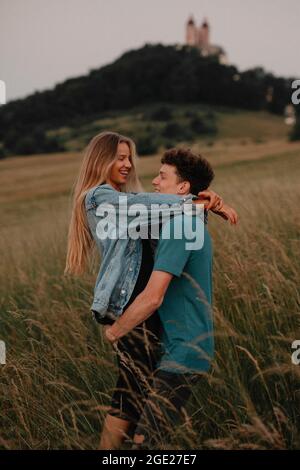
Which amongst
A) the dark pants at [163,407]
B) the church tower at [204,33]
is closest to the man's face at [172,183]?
the dark pants at [163,407]

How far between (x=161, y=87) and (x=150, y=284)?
6480 cm

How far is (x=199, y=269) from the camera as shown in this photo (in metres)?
2.79

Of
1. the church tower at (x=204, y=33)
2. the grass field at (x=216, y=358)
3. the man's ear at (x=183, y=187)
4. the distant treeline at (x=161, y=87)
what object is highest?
the church tower at (x=204, y=33)

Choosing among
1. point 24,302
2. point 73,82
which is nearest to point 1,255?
point 24,302

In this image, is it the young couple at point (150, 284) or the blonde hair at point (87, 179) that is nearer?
the young couple at point (150, 284)

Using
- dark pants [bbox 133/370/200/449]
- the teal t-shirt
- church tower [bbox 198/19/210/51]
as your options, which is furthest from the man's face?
church tower [bbox 198/19/210/51]

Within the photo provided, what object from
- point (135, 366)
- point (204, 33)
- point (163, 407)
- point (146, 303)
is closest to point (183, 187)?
point (146, 303)

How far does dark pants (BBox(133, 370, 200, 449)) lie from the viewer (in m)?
2.62

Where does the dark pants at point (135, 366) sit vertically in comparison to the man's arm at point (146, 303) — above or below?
below

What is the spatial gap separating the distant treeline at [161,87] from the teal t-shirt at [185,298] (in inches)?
2273

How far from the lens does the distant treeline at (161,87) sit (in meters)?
61.9

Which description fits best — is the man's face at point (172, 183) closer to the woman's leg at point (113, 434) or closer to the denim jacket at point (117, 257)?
the denim jacket at point (117, 257)

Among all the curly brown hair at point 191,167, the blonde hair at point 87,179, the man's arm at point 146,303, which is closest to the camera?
the man's arm at point 146,303

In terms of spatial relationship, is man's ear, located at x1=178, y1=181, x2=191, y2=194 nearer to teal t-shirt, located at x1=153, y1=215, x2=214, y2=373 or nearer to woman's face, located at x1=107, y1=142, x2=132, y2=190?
teal t-shirt, located at x1=153, y1=215, x2=214, y2=373
